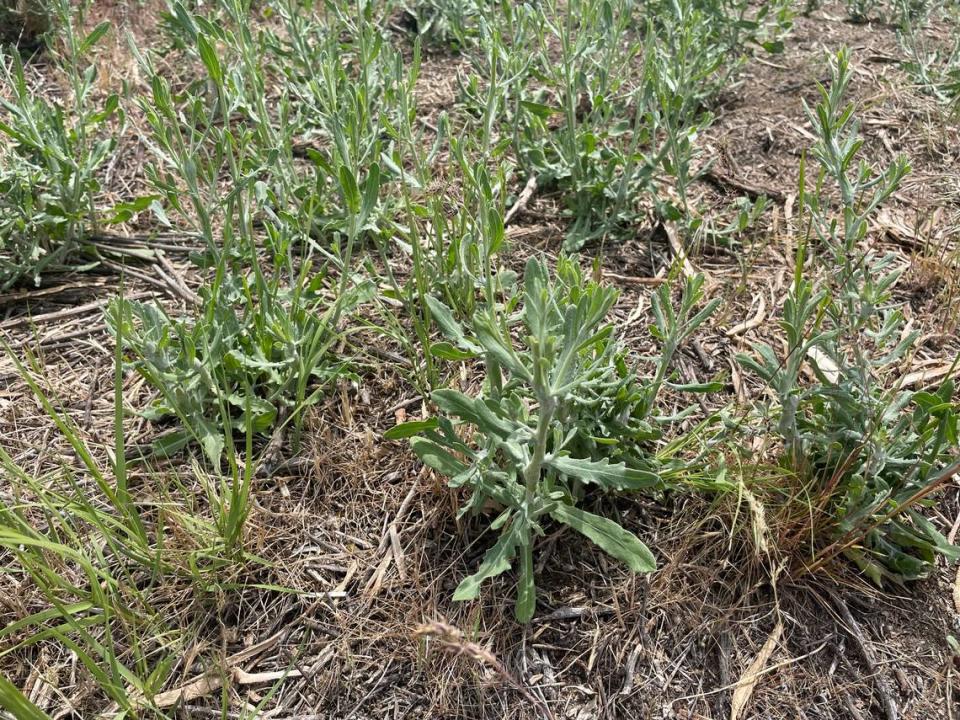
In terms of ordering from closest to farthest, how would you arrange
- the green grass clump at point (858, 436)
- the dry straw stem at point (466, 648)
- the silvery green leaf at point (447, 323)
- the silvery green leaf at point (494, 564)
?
the dry straw stem at point (466, 648) → the silvery green leaf at point (494, 564) → the green grass clump at point (858, 436) → the silvery green leaf at point (447, 323)

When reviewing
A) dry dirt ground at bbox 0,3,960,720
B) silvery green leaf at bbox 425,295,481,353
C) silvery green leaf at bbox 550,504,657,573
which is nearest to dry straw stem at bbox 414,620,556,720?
dry dirt ground at bbox 0,3,960,720

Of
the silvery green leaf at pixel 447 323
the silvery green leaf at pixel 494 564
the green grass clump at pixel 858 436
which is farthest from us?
the silvery green leaf at pixel 447 323

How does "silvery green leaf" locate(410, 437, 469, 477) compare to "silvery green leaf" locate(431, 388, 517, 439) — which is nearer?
"silvery green leaf" locate(431, 388, 517, 439)

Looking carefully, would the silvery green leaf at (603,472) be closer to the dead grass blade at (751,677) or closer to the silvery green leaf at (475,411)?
the silvery green leaf at (475,411)

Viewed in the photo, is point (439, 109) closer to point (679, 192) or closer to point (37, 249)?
point (679, 192)

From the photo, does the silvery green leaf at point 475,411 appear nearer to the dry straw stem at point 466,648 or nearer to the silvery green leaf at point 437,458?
the silvery green leaf at point 437,458

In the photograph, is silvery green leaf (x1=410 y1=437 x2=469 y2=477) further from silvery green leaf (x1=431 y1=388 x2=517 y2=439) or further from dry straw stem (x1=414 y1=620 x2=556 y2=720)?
dry straw stem (x1=414 y1=620 x2=556 y2=720)

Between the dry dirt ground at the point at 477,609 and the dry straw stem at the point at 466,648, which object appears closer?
the dry straw stem at the point at 466,648

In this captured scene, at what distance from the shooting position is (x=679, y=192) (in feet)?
8.56

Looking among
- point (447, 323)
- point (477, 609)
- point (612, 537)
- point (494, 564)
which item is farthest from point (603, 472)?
point (447, 323)

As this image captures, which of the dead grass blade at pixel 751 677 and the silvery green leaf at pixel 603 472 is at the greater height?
the silvery green leaf at pixel 603 472

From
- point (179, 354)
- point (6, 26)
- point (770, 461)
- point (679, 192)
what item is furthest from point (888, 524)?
point (6, 26)

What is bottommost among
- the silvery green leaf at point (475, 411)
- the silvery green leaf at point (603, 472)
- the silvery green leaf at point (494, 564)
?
the silvery green leaf at point (494, 564)

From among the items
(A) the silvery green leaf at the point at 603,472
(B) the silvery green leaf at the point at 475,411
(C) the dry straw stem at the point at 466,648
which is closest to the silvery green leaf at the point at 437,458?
(B) the silvery green leaf at the point at 475,411
